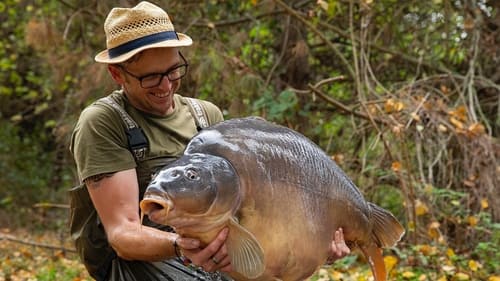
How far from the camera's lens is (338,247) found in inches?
115

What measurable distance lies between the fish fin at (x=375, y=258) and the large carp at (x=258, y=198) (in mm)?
204

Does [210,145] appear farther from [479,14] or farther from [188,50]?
[479,14]

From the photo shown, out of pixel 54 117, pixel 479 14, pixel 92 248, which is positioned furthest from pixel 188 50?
pixel 54 117

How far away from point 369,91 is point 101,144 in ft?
15.0

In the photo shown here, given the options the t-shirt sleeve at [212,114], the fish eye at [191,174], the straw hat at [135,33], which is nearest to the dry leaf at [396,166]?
the t-shirt sleeve at [212,114]

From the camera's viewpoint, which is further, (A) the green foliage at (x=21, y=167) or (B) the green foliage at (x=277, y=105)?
(A) the green foliage at (x=21, y=167)

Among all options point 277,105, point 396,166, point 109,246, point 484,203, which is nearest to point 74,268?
point 277,105

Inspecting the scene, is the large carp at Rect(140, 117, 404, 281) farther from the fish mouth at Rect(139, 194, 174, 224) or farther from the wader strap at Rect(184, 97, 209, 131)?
the wader strap at Rect(184, 97, 209, 131)

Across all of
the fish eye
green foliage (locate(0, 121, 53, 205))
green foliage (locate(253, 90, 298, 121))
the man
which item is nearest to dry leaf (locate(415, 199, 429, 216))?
green foliage (locate(253, 90, 298, 121))

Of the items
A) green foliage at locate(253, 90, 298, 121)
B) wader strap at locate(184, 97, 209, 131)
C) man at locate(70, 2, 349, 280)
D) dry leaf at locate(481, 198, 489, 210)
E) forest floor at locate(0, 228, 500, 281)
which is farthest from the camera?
green foliage at locate(253, 90, 298, 121)

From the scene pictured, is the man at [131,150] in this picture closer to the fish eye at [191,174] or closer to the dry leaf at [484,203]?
the fish eye at [191,174]

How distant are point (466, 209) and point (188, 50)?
272 cm

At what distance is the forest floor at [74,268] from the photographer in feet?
18.8

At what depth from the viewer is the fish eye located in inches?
93.4
